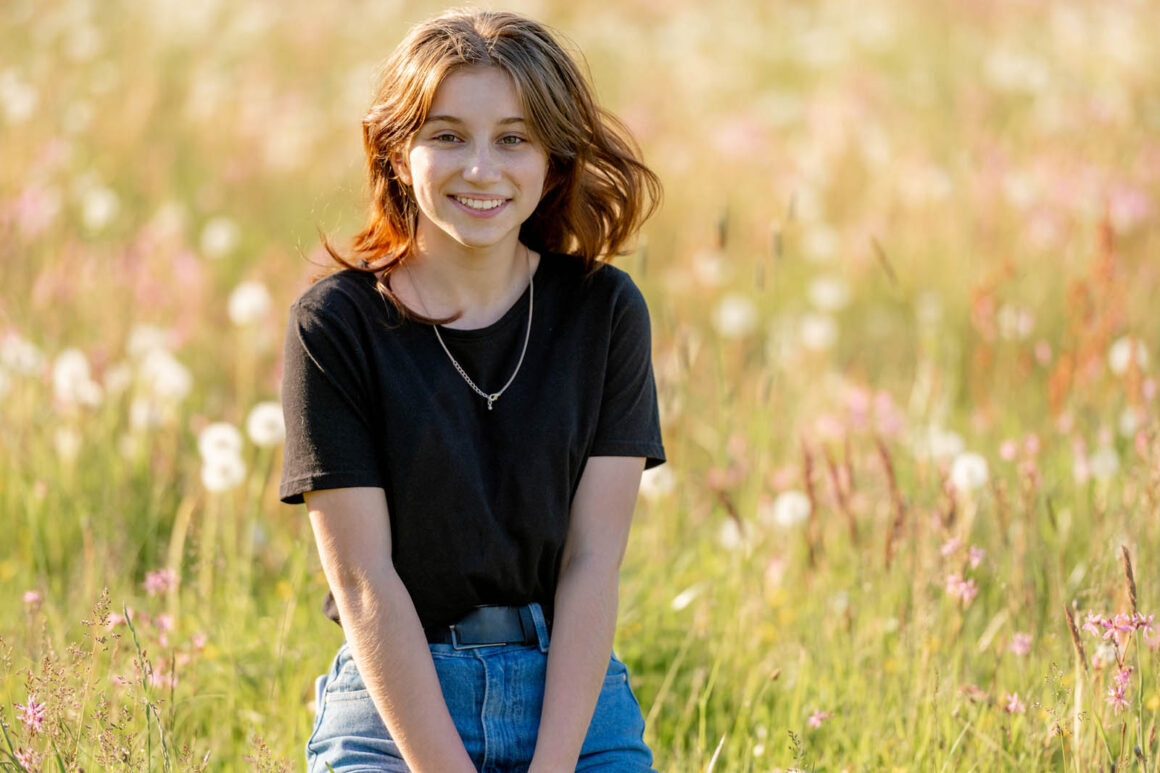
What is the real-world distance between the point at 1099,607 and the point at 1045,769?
347 millimetres

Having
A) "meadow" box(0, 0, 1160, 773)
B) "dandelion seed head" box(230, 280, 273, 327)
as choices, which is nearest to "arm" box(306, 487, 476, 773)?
"meadow" box(0, 0, 1160, 773)

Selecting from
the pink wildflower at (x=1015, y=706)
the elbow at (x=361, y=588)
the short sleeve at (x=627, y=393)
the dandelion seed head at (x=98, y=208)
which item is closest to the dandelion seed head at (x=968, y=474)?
the pink wildflower at (x=1015, y=706)

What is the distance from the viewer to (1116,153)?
6242 mm

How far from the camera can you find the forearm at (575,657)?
1.91 meters

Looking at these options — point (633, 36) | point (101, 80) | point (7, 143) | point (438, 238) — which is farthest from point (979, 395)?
point (633, 36)

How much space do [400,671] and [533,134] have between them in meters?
0.89

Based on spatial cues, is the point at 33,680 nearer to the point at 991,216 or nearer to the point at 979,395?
the point at 979,395

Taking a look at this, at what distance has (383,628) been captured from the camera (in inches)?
75.5

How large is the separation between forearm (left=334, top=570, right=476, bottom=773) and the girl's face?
0.60 meters

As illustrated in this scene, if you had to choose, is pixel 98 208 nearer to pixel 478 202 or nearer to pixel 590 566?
pixel 478 202

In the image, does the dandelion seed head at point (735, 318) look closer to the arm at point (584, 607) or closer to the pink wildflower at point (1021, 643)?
the pink wildflower at point (1021, 643)

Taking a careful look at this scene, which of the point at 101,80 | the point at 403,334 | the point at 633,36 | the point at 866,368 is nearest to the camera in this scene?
the point at 403,334

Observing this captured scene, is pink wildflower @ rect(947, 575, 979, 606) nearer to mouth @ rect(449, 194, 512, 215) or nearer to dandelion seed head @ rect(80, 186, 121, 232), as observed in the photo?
mouth @ rect(449, 194, 512, 215)

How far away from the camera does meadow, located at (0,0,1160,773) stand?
7.80ft
